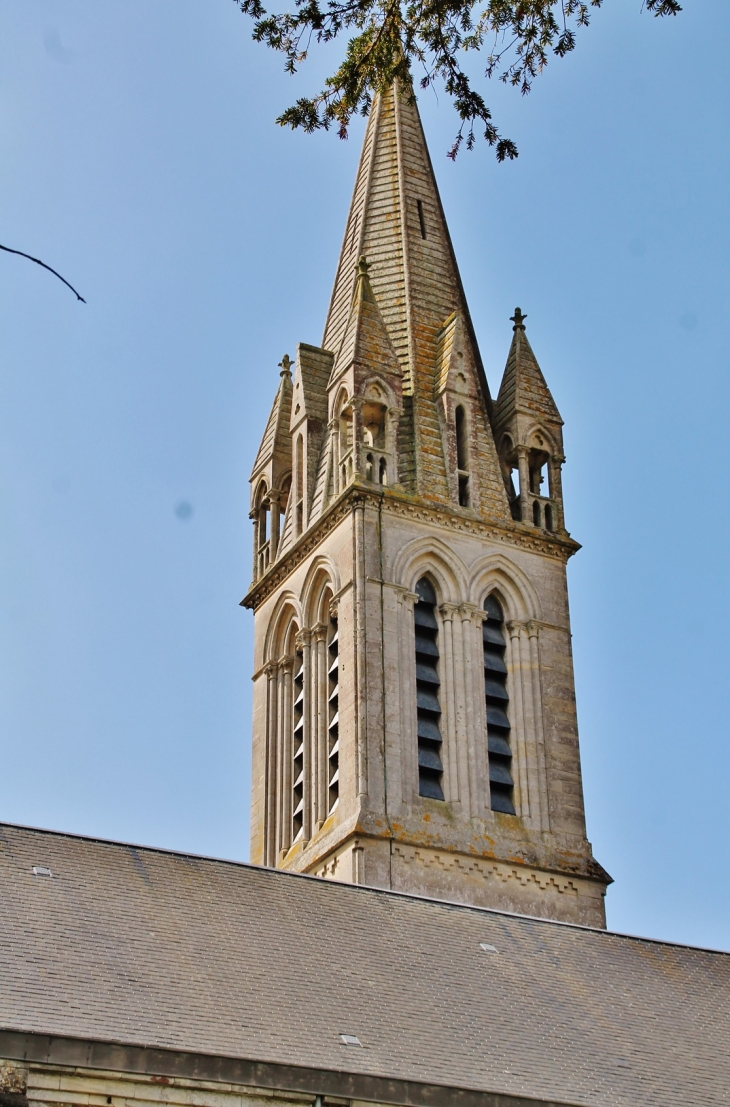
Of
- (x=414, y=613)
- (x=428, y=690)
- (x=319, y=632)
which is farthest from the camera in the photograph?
(x=319, y=632)

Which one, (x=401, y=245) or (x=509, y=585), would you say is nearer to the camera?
(x=509, y=585)

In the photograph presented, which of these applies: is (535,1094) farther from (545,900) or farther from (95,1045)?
(545,900)

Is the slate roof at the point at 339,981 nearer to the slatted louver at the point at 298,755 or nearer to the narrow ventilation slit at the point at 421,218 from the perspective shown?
the slatted louver at the point at 298,755

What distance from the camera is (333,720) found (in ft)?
95.5

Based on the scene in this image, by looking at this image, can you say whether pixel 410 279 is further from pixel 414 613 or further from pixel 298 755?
pixel 298 755

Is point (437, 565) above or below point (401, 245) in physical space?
below

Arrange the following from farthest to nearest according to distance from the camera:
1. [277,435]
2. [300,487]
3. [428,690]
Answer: [277,435] → [300,487] → [428,690]

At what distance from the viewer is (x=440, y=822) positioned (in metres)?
27.3

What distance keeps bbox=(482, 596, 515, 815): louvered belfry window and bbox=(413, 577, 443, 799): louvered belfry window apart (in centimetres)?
93

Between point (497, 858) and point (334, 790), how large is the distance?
9.43 feet

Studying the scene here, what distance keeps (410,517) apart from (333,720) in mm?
3631

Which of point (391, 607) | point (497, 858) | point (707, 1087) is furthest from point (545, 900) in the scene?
point (707, 1087)

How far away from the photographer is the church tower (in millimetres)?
27422

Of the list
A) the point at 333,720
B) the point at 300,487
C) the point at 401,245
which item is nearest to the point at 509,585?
the point at 333,720
